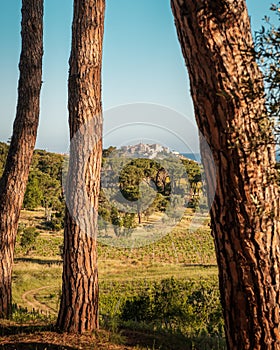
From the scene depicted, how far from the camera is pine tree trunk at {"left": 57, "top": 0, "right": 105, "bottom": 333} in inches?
173

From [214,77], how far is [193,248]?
130 feet

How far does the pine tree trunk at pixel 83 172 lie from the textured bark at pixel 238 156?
7.60 feet

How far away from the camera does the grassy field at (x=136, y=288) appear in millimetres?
4488

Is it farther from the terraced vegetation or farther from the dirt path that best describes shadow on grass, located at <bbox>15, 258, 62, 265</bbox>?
the dirt path

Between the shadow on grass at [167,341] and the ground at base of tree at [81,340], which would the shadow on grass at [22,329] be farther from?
the shadow on grass at [167,341]

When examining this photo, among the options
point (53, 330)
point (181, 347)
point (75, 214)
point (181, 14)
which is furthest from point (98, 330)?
point (181, 14)

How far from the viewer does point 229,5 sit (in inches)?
87.4

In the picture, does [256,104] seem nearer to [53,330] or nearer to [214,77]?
[214,77]

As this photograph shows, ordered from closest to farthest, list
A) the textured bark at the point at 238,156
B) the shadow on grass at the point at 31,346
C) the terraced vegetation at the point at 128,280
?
the textured bark at the point at 238,156 < the shadow on grass at the point at 31,346 < the terraced vegetation at the point at 128,280

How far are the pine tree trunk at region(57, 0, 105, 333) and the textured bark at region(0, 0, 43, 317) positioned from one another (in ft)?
4.50

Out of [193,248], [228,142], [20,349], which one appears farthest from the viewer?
[193,248]

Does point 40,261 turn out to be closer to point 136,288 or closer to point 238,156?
point 136,288

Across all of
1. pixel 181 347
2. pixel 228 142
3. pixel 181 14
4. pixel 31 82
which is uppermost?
pixel 31 82

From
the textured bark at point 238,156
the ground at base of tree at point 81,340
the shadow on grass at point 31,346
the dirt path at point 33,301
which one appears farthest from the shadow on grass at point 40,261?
the textured bark at point 238,156
